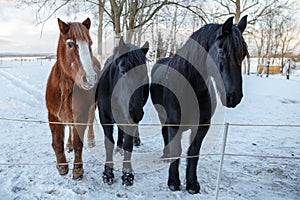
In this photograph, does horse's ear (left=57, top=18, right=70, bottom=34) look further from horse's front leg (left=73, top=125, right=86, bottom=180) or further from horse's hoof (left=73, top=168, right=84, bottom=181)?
horse's hoof (left=73, top=168, right=84, bottom=181)

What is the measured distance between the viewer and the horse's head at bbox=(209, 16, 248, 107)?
5.95ft

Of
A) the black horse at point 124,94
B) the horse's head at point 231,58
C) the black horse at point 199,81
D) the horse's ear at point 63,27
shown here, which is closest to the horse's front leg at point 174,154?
the black horse at point 199,81

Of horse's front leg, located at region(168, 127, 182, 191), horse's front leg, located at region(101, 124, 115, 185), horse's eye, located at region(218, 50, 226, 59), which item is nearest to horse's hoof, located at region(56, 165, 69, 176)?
horse's front leg, located at region(101, 124, 115, 185)

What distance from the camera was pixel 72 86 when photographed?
2547 millimetres

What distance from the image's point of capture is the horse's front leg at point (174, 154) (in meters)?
2.52

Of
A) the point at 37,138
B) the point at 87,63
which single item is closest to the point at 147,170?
the point at 87,63

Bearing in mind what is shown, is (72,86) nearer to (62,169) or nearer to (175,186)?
(62,169)

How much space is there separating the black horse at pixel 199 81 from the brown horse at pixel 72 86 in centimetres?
90

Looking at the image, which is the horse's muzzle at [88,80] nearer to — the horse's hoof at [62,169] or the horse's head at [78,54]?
the horse's head at [78,54]

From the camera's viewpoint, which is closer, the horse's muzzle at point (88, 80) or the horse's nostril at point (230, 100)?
the horse's nostril at point (230, 100)

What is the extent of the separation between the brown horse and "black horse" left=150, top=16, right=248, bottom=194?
0.90 m

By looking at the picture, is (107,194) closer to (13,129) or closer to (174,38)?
(13,129)

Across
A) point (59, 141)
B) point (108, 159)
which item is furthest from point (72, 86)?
point (108, 159)

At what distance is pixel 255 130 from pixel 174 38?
640 inches
